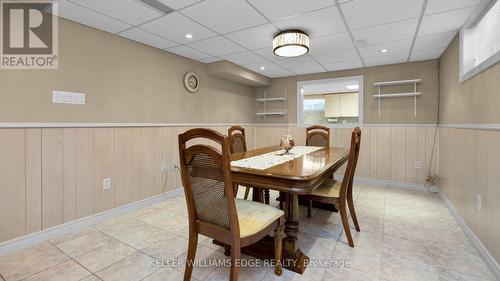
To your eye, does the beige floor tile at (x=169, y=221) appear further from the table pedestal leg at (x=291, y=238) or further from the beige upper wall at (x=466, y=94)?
the beige upper wall at (x=466, y=94)

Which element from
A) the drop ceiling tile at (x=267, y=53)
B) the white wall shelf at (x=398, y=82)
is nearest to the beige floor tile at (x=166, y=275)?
the drop ceiling tile at (x=267, y=53)

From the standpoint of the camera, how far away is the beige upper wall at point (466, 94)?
1701mm

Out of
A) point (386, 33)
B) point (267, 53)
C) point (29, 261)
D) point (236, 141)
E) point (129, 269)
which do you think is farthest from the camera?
point (267, 53)

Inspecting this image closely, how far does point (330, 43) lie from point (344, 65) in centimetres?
121

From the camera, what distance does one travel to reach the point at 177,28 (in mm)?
2521

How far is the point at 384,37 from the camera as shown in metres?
2.79

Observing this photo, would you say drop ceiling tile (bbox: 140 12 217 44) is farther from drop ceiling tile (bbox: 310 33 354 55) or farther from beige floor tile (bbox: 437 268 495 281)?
beige floor tile (bbox: 437 268 495 281)

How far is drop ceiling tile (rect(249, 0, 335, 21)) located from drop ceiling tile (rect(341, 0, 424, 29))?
24cm

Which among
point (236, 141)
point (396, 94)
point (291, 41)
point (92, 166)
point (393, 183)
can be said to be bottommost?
point (393, 183)

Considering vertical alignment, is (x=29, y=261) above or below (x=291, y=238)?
below

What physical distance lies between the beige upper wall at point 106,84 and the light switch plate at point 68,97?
4 centimetres

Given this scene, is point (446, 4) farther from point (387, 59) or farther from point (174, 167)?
point (174, 167)

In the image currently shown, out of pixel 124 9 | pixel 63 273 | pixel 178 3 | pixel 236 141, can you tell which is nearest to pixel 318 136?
pixel 236 141

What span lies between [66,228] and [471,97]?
→ 163 inches
